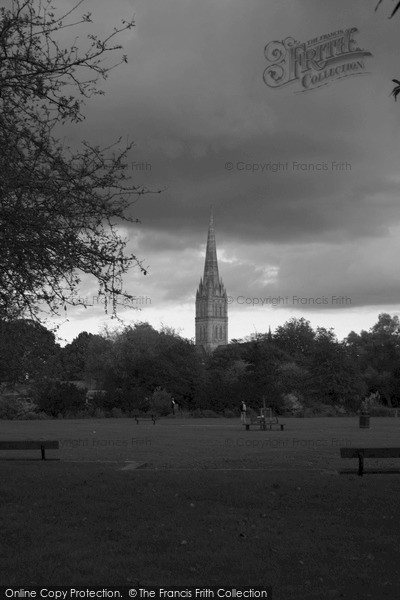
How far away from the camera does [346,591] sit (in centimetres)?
898

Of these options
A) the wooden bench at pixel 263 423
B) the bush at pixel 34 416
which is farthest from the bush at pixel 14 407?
the wooden bench at pixel 263 423

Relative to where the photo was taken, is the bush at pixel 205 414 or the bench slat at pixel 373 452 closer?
the bench slat at pixel 373 452

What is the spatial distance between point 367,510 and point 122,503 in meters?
3.80

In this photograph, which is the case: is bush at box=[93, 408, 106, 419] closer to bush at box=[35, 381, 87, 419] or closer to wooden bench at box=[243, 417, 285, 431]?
bush at box=[35, 381, 87, 419]

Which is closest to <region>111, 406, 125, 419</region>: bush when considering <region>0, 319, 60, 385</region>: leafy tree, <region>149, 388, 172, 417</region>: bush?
<region>149, 388, 172, 417</region>: bush

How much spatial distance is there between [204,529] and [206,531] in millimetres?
120

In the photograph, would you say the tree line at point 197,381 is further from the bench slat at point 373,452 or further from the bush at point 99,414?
the bench slat at point 373,452

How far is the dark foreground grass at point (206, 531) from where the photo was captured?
9.32 metres

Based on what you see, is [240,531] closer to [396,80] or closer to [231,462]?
[396,80]

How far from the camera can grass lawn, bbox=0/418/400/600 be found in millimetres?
9328

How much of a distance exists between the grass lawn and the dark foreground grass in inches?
0.6

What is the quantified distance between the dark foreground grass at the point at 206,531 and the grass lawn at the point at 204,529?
17mm

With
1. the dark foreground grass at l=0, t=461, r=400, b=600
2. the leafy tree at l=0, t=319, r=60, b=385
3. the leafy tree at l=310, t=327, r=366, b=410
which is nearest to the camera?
the dark foreground grass at l=0, t=461, r=400, b=600

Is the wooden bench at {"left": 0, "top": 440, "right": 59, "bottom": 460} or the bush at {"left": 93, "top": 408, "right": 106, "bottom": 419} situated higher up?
the bush at {"left": 93, "top": 408, "right": 106, "bottom": 419}
